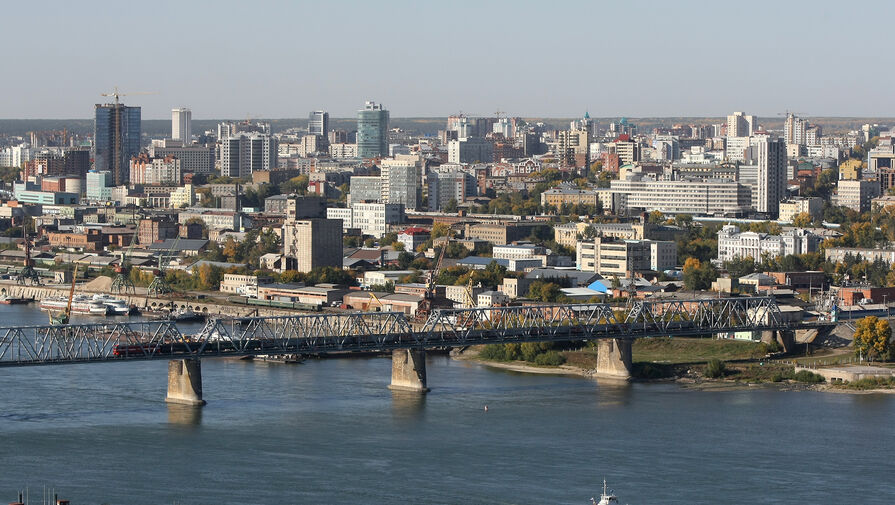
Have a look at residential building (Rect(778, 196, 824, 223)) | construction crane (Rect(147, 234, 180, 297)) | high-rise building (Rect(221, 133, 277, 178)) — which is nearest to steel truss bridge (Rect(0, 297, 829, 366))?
construction crane (Rect(147, 234, 180, 297))

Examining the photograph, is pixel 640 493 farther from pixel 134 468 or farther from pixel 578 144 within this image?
pixel 578 144

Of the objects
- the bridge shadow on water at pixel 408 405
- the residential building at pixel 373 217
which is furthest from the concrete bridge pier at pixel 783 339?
the residential building at pixel 373 217

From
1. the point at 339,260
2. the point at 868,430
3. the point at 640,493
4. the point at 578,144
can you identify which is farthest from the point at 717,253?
the point at 578,144

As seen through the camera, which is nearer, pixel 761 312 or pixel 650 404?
pixel 650 404

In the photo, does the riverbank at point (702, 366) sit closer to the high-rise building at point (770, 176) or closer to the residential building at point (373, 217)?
the residential building at point (373, 217)

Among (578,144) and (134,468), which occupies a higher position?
(578,144)

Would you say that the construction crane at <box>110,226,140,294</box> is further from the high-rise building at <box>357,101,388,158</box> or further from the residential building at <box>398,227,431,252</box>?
the high-rise building at <box>357,101,388,158</box>

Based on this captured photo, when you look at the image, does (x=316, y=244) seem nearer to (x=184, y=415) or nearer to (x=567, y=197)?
(x=184, y=415)
